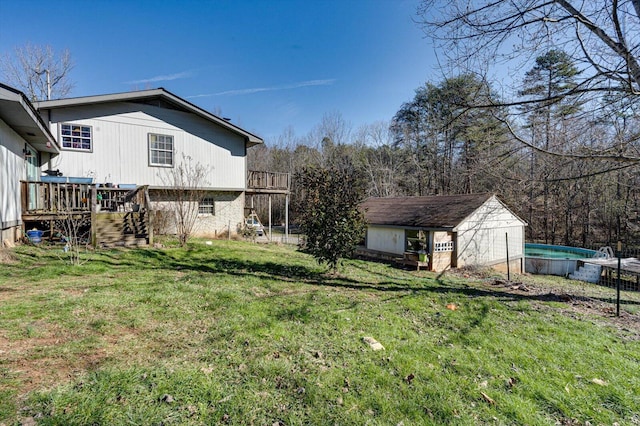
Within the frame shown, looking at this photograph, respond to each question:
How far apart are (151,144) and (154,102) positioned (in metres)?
2.02

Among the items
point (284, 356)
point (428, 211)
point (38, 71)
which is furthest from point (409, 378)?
point (38, 71)

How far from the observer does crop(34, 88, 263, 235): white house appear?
40.4 feet

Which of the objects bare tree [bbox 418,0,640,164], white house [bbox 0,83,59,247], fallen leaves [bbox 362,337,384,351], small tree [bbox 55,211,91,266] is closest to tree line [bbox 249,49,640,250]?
bare tree [bbox 418,0,640,164]

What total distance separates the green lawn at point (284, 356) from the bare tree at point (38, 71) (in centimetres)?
2253

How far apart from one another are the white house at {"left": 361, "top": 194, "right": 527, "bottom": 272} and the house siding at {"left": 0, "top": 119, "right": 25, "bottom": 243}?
11.5 metres

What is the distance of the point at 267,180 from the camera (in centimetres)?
1742

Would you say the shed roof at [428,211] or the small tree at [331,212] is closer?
the small tree at [331,212]

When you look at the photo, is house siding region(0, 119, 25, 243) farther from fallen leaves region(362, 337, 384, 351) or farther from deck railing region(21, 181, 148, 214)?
fallen leaves region(362, 337, 384, 351)

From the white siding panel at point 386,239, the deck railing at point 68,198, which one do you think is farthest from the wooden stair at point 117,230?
the white siding panel at point 386,239

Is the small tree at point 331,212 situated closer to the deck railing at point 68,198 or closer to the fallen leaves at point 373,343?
the fallen leaves at point 373,343

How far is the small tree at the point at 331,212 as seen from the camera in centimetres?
771

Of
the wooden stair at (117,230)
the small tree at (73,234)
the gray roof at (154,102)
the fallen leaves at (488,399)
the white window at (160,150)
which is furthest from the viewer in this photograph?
the white window at (160,150)

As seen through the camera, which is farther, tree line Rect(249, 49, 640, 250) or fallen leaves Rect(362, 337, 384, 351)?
tree line Rect(249, 49, 640, 250)

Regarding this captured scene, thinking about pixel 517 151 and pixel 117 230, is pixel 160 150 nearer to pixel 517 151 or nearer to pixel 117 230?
pixel 117 230
